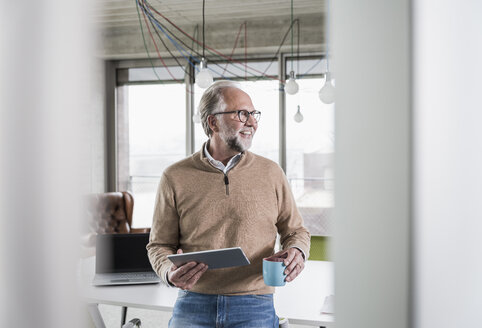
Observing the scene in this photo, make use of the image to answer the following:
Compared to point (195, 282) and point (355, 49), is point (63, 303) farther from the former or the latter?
point (195, 282)

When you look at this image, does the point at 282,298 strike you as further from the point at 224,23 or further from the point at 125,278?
the point at 224,23

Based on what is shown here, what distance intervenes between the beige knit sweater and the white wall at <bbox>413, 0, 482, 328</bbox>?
124cm

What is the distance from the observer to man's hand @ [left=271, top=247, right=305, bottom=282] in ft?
4.99

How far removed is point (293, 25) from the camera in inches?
220

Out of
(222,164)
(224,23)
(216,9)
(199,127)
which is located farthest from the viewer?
(199,127)

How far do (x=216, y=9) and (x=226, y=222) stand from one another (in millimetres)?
4265

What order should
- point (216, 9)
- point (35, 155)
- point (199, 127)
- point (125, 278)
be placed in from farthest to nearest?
point (199, 127)
point (216, 9)
point (125, 278)
point (35, 155)

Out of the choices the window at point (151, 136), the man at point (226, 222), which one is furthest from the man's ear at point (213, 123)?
the window at point (151, 136)

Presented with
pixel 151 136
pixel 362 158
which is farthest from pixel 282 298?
pixel 151 136

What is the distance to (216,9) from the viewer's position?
5.25m

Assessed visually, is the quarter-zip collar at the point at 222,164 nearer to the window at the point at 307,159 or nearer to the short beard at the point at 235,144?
the short beard at the point at 235,144

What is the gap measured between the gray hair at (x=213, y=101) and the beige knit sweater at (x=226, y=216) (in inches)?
7.2

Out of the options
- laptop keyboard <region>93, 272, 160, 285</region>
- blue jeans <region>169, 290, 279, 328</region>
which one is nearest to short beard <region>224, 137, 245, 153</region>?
blue jeans <region>169, 290, 279, 328</region>

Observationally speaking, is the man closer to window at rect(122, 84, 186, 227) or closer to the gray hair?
the gray hair
